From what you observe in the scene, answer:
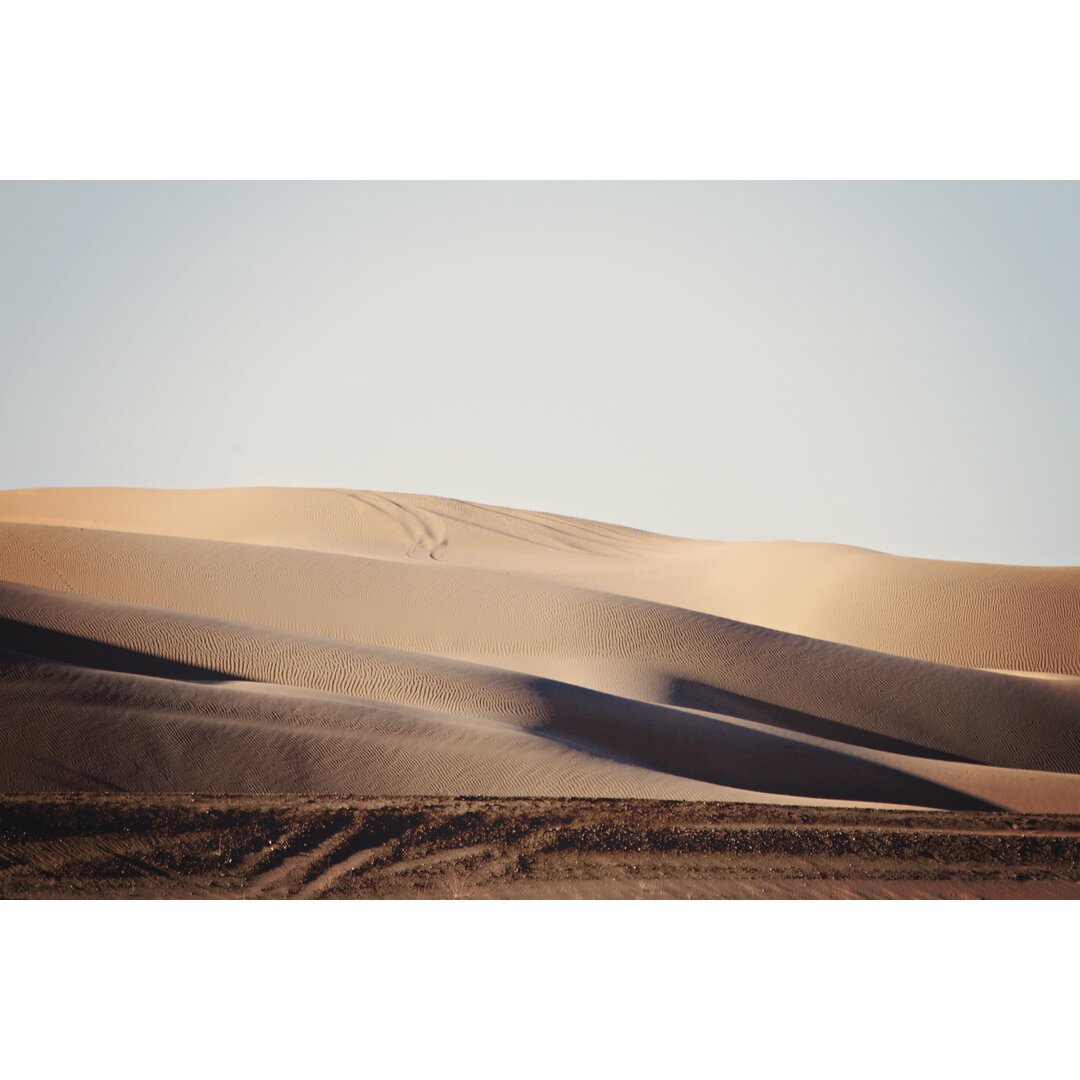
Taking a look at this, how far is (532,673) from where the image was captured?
21.5 metres

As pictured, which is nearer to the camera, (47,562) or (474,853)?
Answer: (474,853)

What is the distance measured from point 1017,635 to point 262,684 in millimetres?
19259

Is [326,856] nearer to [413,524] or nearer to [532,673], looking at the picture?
[532,673]

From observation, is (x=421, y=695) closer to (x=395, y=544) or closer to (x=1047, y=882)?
(x=1047, y=882)

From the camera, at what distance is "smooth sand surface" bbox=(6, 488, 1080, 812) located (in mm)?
12812

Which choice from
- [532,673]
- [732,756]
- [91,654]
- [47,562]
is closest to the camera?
[91,654]

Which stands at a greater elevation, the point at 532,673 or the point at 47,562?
the point at 47,562

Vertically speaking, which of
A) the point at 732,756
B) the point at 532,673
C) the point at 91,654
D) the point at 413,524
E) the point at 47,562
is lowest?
the point at 91,654

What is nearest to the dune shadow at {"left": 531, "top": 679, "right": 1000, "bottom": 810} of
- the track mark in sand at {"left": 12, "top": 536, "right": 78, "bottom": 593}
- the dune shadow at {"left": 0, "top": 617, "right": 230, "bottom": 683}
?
the dune shadow at {"left": 0, "top": 617, "right": 230, "bottom": 683}

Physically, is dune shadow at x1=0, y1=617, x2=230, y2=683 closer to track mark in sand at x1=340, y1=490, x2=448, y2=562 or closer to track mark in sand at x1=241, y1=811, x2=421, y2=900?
track mark in sand at x1=241, y1=811, x2=421, y2=900

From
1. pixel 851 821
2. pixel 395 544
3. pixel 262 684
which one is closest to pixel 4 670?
pixel 262 684

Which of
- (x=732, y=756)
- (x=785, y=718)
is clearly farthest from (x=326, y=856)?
(x=785, y=718)

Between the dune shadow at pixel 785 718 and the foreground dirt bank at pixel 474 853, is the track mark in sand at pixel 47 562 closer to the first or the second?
the dune shadow at pixel 785 718

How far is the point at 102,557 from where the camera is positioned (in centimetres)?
2559
